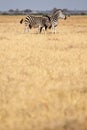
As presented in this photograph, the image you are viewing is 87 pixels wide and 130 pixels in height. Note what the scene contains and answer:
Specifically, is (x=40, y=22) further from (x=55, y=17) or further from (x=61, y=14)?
(x=61, y=14)

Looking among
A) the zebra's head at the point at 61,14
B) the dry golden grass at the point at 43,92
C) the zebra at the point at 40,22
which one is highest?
the dry golden grass at the point at 43,92

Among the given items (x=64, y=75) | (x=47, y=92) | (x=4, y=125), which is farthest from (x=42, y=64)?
(x=4, y=125)

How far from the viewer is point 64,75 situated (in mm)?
12391

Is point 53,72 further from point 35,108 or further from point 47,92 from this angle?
point 35,108

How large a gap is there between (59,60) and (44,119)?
8251 mm

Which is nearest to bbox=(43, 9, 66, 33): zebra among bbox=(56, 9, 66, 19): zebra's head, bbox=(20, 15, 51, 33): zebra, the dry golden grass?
bbox=(56, 9, 66, 19): zebra's head

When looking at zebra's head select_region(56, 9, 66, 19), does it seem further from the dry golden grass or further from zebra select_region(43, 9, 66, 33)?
the dry golden grass

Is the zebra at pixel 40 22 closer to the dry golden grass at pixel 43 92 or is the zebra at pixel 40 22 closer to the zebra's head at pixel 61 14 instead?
the zebra's head at pixel 61 14

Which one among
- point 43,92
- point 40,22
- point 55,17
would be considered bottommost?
point 40,22

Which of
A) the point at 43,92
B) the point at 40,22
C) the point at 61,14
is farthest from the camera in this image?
the point at 61,14

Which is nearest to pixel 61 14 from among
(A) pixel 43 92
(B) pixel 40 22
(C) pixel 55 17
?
Answer: (C) pixel 55 17

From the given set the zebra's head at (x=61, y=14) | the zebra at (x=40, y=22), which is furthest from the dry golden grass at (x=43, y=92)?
the zebra's head at (x=61, y=14)

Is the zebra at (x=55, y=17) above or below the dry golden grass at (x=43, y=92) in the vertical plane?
below

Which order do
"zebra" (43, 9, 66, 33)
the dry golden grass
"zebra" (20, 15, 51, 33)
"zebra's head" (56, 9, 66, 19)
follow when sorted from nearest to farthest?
1. the dry golden grass
2. "zebra" (20, 15, 51, 33)
3. "zebra" (43, 9, 66, 33)
4. "zebra's head" (56, 9, 66, 19)
